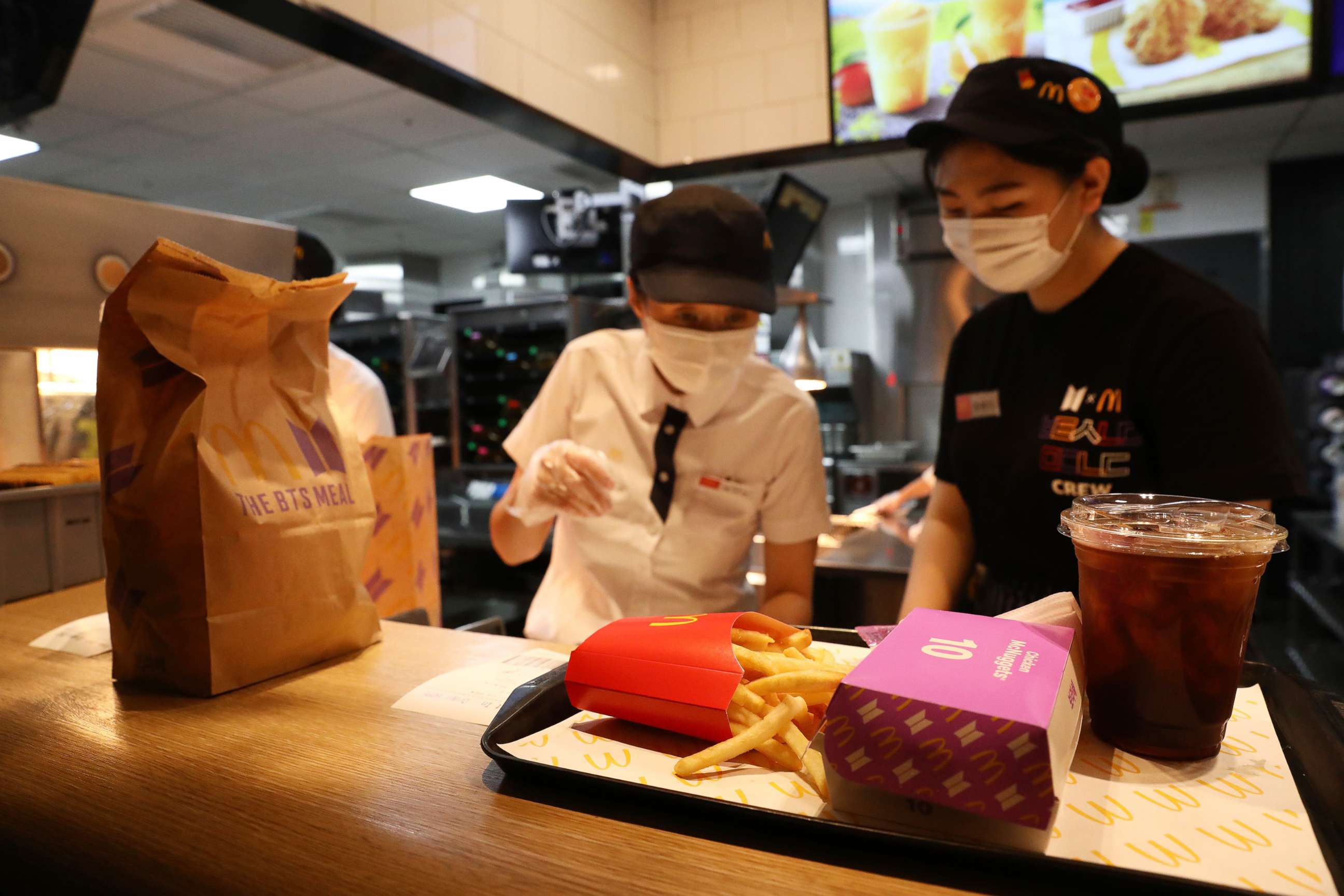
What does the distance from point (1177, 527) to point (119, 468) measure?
3.75 feet

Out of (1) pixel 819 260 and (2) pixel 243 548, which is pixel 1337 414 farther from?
(2) pixel 243 548

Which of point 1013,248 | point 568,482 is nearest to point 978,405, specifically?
point 1013,248

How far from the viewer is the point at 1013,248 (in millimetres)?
1563

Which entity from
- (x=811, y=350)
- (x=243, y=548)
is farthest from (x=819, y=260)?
(x=243, y=548)

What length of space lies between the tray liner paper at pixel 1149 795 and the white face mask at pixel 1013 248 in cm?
Answer: 98

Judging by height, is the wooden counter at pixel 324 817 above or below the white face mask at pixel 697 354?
below

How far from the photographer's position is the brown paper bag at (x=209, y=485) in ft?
3.09

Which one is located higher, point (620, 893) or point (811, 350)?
point (811, 350)

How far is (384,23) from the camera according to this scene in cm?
311

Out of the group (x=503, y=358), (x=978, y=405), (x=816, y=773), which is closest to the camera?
(x=816, y=773)

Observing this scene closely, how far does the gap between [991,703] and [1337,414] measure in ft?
19.9

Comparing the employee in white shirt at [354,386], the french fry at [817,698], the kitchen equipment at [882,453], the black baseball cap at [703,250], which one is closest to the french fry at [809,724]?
the french fry at [817,698]

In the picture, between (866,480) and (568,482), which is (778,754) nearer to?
(568,482)

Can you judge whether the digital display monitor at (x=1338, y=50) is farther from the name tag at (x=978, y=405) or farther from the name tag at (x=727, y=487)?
the name tag at (x=727, y=487)
